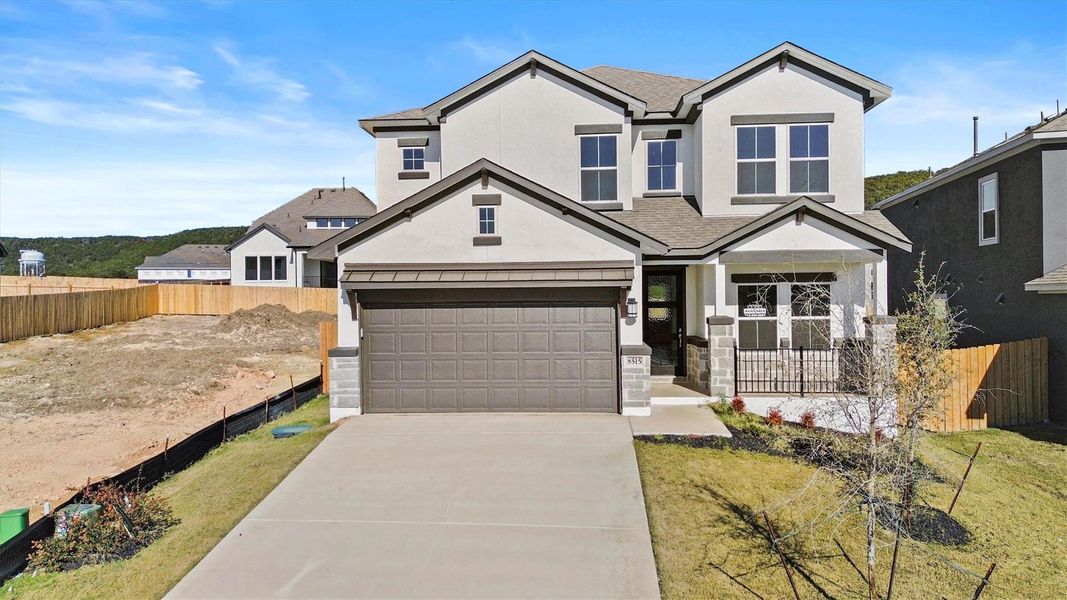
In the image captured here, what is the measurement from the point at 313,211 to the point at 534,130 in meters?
29.2

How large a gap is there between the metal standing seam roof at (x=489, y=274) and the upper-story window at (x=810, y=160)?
17.7ft

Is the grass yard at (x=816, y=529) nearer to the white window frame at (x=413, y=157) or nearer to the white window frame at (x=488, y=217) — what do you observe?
the white window frame at (x=488, y=217)

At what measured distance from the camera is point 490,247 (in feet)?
40.6

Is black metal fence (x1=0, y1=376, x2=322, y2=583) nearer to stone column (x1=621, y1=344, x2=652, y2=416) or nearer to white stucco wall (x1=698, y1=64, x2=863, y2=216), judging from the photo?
stone column (x1=621, y1=344, x2=652, y2=416)

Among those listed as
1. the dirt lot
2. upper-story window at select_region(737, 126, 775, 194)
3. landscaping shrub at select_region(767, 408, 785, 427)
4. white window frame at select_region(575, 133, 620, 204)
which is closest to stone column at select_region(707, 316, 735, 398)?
landscaping shrub at select_region(767, 408, 785, 427)

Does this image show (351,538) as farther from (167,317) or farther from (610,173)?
(167,317)

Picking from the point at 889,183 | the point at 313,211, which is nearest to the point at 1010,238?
the point at 889,183

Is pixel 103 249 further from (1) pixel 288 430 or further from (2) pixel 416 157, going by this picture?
(1) pixel 288 430

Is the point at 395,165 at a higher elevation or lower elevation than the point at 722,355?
higher

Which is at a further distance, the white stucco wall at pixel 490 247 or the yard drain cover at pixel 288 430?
the white stucco wall at pixel 490 247

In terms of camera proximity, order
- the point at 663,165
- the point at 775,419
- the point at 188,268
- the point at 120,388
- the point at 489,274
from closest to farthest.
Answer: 1. the point at 775,419
2. the point at 489,274
3. the point at 663,165
4. the point at 120,388
5. the point at 188,268

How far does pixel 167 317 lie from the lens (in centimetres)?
3528

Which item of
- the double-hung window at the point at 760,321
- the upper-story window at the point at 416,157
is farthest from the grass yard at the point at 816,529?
the upper-story window at the point at 416,157

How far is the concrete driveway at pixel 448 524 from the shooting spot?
20.2 feet
